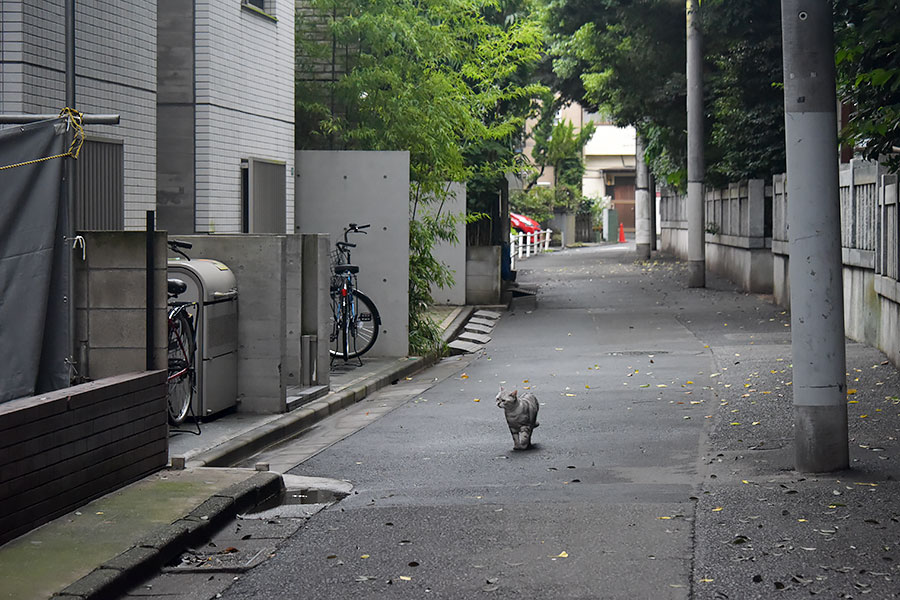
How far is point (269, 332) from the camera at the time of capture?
11.1m

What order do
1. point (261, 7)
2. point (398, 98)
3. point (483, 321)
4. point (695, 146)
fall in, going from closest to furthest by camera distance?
point (261, 7) < point (398, 98) < point (483, 321) < point (695, 146)

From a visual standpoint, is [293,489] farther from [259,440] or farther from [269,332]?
[269,332]

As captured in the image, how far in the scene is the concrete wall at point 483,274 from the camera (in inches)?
973

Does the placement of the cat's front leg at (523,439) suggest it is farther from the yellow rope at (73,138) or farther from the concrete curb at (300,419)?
the yellow rope at (73,138)

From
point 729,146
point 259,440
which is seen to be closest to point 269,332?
point 259,440

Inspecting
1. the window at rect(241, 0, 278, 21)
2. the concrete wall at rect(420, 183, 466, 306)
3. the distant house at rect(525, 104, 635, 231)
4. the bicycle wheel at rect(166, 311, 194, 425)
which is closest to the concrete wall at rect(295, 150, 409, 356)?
the window at rect(241, 0, 278, 21)

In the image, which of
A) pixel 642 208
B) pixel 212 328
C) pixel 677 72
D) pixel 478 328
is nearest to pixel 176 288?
pixel 212 328

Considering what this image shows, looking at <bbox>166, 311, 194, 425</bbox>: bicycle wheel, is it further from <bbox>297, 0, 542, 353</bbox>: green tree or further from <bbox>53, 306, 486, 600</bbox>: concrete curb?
<bbox>297, 0, 542, 353</bbox>: green tree

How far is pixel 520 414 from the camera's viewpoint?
9.53 metres

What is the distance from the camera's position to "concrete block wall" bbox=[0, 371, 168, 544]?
6.37 metres

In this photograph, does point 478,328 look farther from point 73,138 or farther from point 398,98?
point 73,138

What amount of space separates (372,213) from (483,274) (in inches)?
367

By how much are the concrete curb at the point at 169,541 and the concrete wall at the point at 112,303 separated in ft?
3.80

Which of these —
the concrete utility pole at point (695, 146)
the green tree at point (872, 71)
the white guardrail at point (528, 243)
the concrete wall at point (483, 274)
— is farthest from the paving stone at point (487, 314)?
the white guardrail at point (528, 243)
